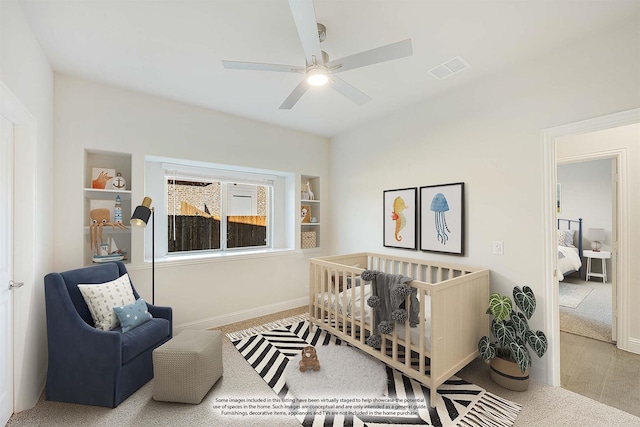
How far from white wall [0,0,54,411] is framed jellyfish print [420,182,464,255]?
324 cm

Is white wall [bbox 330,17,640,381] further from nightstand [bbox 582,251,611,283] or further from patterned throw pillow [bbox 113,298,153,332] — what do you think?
nightstand [bbox 582,251,611,283]

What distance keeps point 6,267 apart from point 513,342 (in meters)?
3.45

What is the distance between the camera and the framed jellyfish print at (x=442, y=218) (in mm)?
2652

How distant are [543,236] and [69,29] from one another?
3.70 meters

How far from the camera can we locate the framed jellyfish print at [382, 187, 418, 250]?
10.0 feet

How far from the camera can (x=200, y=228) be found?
3.59m

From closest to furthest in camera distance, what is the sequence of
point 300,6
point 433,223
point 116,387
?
point 300,6 → point 116,387 → point 433,223

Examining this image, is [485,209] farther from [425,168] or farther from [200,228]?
[200,228]

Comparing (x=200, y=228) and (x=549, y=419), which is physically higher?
(x=200, y=228)

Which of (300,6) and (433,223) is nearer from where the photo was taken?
(300,6)

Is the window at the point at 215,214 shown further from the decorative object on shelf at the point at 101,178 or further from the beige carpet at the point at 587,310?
the beige carpet at the point at 587,310

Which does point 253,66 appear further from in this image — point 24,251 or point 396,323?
point 396,323

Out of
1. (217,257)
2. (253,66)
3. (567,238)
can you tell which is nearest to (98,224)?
(217,257)

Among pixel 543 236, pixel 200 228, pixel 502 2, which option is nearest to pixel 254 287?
pixel 200 228
